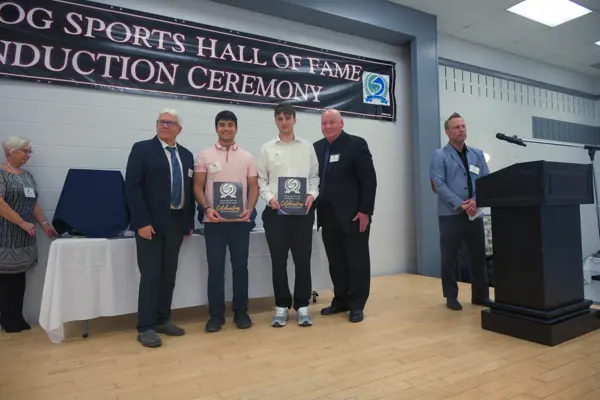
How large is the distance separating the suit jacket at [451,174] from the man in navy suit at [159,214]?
1.78 m

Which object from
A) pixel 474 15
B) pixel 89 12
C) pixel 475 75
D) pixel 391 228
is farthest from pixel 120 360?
pixel 475 75

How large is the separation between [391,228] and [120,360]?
3.37 metres

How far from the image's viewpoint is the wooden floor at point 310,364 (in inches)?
64.6

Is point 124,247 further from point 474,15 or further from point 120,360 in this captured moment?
point 474,15

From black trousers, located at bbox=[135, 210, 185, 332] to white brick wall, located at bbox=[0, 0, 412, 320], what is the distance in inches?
45.3

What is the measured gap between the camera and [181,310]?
3.14m

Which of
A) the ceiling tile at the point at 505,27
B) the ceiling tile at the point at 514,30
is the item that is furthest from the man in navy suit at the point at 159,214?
the ceiling tile at the point at 505,27

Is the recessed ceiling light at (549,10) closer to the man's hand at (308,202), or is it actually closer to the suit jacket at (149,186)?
the man's hand at (308,202)

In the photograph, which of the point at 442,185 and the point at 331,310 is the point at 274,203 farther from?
the point at 442,185

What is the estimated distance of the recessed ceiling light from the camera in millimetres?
4586

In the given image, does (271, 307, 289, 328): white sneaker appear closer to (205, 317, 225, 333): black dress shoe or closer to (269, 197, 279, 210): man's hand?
Result: (205, 317, 225, 333): black dress shoe

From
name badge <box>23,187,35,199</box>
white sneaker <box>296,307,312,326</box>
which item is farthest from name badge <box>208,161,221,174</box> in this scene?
name badge <box>23,187,35,199</box>

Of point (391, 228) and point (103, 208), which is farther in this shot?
point (391, 228)

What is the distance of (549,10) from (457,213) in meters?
3.42
